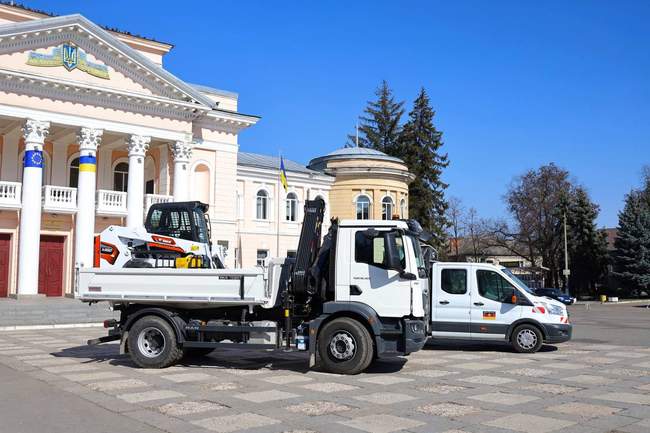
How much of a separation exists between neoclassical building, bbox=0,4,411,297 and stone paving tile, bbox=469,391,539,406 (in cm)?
1733

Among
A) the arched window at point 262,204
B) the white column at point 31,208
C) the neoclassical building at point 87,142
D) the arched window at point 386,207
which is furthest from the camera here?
the arched window at point 386,207

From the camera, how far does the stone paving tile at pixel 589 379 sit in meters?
10.3

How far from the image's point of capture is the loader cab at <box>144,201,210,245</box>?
14.5m

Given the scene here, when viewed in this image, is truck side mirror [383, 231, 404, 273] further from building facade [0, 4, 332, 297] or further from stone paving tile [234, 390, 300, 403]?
building facade [0, 4, 332, 297]

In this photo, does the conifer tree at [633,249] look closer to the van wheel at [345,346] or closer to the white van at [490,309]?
the white van at [490,309]

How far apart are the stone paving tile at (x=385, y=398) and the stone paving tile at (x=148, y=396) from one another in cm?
266

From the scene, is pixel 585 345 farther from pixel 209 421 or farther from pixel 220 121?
pixel 220 121

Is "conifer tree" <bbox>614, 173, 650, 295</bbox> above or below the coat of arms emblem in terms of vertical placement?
below

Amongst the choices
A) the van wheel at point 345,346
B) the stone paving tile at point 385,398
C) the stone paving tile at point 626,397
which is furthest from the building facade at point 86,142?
the stone paving tile at point 626,397

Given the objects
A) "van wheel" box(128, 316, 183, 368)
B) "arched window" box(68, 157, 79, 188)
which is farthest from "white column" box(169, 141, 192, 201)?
"van wheel" box(128, 316, 183, 368)

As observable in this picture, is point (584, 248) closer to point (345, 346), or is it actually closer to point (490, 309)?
point (490, 309)

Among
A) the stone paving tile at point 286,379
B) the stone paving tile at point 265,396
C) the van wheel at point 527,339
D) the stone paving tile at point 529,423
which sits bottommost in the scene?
the stone paving tile at point 529,423

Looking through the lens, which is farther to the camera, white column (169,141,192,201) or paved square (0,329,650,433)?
white column (169,141,192,201)

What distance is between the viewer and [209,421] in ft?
24.3
